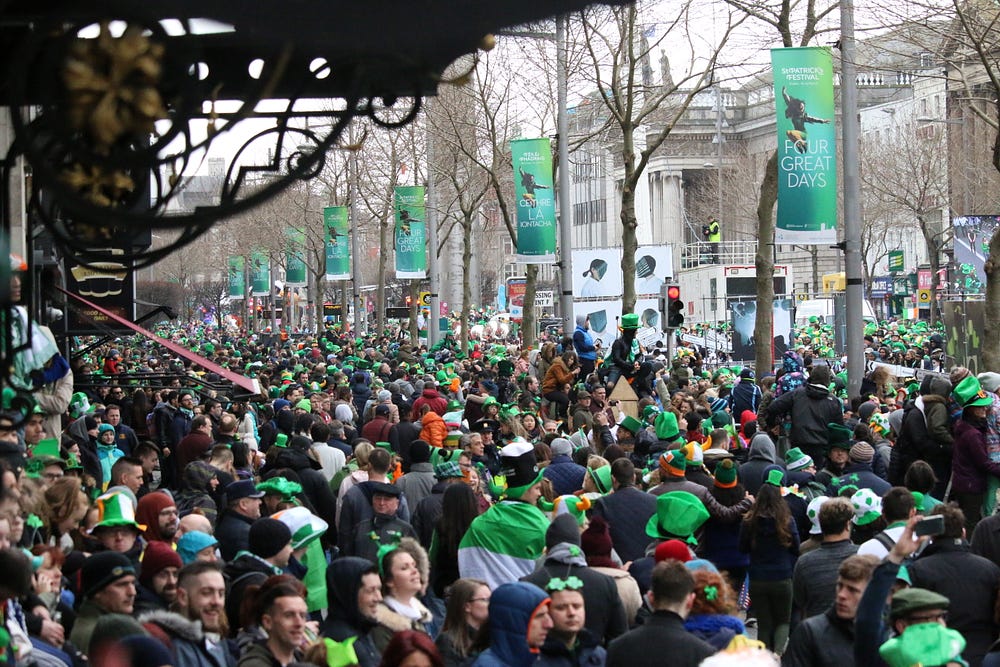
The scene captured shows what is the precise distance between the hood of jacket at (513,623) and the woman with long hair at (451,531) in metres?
2.78

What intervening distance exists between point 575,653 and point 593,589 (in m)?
1.02

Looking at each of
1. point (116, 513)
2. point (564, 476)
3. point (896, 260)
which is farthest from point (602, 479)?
point (896, 260)

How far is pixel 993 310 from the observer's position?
20766 mm

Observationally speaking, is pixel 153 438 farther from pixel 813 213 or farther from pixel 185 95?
pixel 185 95

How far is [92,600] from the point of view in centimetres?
642

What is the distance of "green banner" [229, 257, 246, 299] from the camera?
270 feet

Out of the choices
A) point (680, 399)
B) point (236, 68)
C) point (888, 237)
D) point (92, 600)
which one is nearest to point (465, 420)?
point (680, 399)

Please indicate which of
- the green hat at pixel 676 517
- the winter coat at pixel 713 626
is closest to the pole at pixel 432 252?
the green hat at pixel 676 517

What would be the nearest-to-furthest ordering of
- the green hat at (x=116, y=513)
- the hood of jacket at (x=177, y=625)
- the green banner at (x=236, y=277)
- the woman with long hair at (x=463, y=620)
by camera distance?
the hood of jacket at (x=177, y=625)
the woman with long hair at (x=463, y=620)
the green hat at (x=116, y=513)
the green banner at (x=236, y=277)

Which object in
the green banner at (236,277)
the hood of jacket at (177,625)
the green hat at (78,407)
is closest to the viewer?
the hood of jacket at (177,625)

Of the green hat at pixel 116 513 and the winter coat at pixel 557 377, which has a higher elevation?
the green hat at pixel 116 513

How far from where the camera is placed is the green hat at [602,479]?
10.4 m

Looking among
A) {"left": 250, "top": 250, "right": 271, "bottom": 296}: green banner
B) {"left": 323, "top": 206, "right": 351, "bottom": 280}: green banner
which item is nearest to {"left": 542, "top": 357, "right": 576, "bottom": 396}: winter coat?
{"left": 323, "top": 206, "right": 351, "bottom": 280}: green banner

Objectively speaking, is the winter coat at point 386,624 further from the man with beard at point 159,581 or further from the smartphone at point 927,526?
the smartphone at point 927,526
